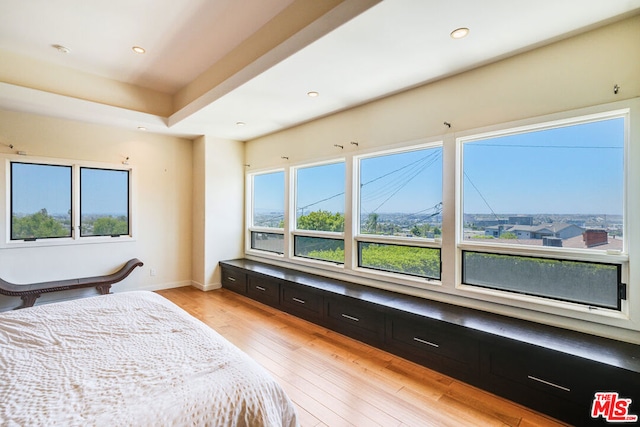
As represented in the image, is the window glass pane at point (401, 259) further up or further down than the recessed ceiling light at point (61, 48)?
further down

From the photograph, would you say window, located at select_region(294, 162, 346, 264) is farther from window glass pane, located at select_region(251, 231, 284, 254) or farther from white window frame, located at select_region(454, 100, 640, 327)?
white window frame, located at select_region(454, 100, 640, 327)

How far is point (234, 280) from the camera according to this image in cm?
488

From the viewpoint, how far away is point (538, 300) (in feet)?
7.86

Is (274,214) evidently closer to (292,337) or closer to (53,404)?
(292,337)

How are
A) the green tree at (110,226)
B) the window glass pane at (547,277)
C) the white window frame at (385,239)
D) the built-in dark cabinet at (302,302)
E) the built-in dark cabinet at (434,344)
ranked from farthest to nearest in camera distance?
the green tree at (110,226)
the built-in dark cabinet at (302,302)
the white window frame at (385,239)
the built-in dark cabinet at (434,344)
the window glass pane at (547,277)

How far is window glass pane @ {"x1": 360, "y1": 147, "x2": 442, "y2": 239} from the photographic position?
314 cm

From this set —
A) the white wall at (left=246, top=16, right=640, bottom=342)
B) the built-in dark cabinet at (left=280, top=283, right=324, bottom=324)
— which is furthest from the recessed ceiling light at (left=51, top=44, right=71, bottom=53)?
the built-in dark cabinet at (left=280, top=283, right=324, bottom=324)

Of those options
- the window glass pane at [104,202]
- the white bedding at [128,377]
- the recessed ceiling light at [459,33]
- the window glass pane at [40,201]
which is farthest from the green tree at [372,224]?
the window glass pane at [40,201]

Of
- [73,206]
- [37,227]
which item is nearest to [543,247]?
[73,206]

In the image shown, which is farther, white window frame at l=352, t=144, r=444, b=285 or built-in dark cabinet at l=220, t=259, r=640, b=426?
white window frame at l=352, t=144, r=444, b=285

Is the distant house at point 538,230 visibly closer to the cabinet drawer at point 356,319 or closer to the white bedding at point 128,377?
A: the cabinet drawer at point 356,319

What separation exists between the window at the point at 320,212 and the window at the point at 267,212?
39cm

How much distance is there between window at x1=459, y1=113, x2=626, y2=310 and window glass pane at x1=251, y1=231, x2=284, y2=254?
9.64ft

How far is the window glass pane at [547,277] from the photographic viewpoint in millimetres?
2172
